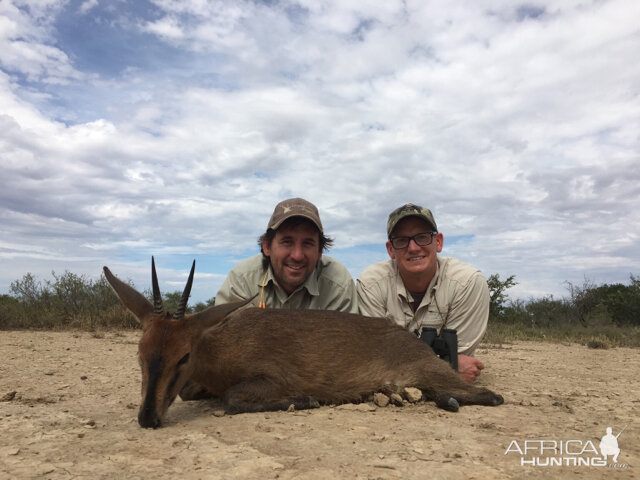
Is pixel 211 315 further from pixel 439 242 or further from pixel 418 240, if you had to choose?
pixel 439 242

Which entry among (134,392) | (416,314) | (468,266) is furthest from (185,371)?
(468,266)

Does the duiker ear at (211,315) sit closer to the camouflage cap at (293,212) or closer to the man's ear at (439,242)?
the camouflage cap at (293,212)

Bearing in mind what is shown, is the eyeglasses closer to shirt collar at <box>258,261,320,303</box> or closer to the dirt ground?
shirt collar at <box>258,261,320,303</box>

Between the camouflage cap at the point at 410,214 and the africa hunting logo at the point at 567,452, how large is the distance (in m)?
3.05

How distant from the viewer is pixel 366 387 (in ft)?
15.6

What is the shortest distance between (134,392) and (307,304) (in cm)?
232

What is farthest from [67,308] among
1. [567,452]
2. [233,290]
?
[567,452]

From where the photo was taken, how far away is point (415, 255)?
5.97m

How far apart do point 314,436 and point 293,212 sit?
3.03m

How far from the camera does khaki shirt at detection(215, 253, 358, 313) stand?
6.39 metres

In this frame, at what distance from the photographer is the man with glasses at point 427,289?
235 inches

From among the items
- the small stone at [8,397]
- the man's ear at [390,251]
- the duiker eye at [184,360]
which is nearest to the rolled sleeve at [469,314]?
the man's ear at [390,251]

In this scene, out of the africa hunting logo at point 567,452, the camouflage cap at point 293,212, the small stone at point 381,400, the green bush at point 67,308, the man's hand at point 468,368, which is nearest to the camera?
the africa hunting logo at point 567,452

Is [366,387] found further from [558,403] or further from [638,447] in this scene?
[638,447]
